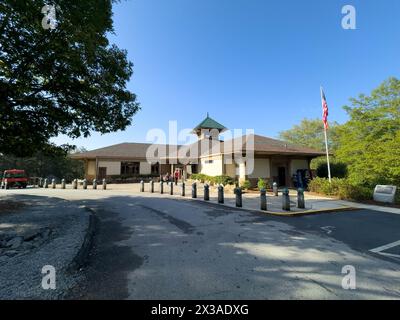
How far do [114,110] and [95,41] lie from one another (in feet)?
10.9

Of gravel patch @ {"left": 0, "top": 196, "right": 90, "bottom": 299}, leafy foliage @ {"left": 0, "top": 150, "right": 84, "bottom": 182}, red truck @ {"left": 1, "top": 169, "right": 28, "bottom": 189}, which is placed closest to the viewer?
gravel patch @ {"left": 0, "top": 196, "right": 90, "bottom": 299}

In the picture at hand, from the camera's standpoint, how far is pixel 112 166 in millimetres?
29109

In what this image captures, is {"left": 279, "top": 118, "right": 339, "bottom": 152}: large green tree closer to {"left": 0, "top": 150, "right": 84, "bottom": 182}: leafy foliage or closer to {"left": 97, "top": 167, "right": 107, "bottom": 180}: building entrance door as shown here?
{"left": 97, "top": 167, "right": 107, "bottom": 180}: building entrance door

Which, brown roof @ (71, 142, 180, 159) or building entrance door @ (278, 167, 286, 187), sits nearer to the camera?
building entrance door @ (278, 167, 286, 187)

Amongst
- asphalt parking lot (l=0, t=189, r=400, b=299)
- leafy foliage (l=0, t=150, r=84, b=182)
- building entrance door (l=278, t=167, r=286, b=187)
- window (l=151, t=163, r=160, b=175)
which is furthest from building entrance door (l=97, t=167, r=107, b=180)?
asphalt parking lot (l=0, t=189, r=400, b=299)

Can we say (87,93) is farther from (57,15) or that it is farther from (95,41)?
(57,15)

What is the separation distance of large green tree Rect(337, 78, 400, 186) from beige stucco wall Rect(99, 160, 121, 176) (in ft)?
89.2

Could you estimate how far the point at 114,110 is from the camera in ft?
34.6

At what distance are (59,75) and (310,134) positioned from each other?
49.3m

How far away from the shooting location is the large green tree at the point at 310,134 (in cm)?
4344

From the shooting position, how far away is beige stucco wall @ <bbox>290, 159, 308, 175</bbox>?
2030 cm

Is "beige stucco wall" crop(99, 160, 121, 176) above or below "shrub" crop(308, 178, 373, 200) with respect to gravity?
above

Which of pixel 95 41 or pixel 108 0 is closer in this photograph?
pixel 95 41
